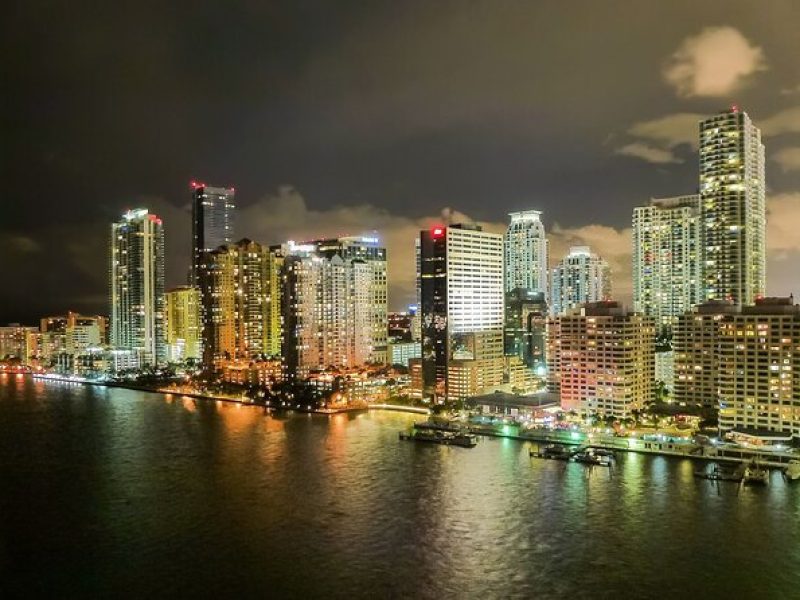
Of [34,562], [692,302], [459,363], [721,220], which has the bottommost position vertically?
[34,562]

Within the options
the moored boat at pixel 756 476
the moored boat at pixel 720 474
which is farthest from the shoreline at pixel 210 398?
the moored boat at pixel 756 476

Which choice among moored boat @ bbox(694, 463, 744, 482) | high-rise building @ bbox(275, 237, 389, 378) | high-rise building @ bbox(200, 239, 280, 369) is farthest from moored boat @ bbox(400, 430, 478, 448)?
high-rise building @ bbox(200, 239, 280, 369)

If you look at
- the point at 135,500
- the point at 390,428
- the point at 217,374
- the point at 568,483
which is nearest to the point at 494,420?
the point at 390,428

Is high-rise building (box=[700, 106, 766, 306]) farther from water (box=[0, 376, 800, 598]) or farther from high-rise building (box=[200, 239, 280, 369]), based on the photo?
high-rise building (box=[200, 239, 280, 369])

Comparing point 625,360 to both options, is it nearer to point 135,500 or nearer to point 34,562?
point 135,500

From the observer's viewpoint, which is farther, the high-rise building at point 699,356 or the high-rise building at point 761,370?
the high-rise building at point 699,356

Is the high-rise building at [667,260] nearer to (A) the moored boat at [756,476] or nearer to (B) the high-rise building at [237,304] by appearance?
(B) the high-rise building at [237,304]

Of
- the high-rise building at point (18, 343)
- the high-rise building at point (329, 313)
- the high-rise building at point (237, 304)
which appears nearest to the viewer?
the high-rise building at point (329, 313)
